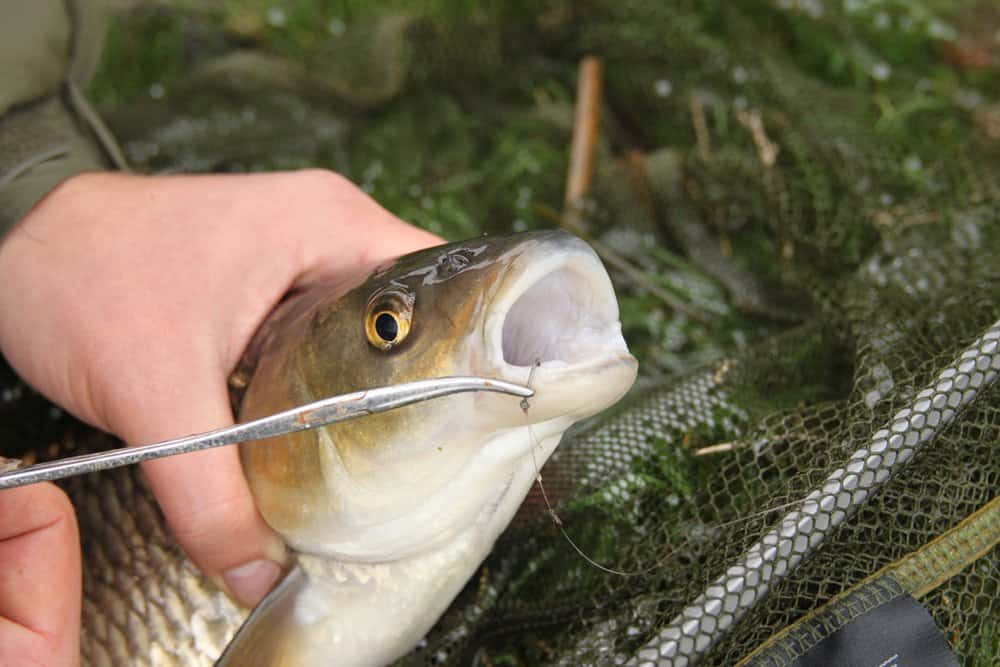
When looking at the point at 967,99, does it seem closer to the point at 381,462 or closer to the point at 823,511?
the point at 823,511

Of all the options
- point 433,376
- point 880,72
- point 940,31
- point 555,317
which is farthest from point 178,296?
point 940,31

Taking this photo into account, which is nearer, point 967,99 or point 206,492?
point 206,492

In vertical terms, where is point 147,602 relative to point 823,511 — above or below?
below

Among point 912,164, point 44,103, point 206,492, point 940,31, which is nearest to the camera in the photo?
point 206,492

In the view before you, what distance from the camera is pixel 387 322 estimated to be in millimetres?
1438

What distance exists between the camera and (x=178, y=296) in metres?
1.67

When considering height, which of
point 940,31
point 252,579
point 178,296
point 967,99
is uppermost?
point 940,31

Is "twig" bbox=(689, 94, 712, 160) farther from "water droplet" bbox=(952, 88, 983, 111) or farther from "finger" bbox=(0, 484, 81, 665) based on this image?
"finger" bbox=(0, 484, 81, 665)

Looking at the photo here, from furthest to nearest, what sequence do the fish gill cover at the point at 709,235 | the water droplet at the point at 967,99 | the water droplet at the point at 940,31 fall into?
the water droplet at the point at 940,31
the water droplet at the point at 967,99
the fish gill cover at the point at 709,235

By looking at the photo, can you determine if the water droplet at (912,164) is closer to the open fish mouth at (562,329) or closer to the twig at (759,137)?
the twig at (759,137)

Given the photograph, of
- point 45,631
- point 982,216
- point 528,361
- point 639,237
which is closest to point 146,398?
point 45,631

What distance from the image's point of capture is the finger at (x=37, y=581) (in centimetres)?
145

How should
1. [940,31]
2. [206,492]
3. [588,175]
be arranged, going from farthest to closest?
[940,31], [588,175], [206,492]

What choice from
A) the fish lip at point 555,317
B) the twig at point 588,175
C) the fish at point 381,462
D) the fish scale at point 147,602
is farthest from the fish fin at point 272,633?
the twig at point 588,175
